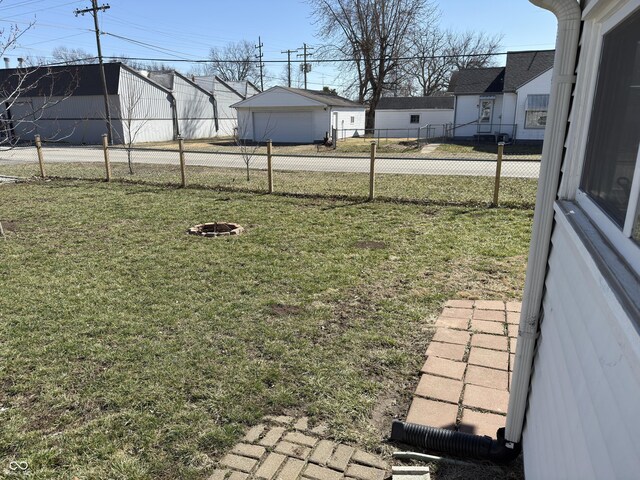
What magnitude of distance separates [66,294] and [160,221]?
3.49 meters

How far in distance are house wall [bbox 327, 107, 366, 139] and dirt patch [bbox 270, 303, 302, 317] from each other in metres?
29.1

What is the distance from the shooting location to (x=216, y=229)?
7461 mm

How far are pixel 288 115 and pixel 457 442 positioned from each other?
3238 centimetres

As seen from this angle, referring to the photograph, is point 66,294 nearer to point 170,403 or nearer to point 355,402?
point 170,403

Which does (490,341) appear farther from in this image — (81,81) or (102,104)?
(81,81)

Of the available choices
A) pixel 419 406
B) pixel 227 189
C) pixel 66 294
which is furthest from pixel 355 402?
pixel 227 189

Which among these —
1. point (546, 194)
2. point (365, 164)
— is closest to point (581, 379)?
point (546, 194)

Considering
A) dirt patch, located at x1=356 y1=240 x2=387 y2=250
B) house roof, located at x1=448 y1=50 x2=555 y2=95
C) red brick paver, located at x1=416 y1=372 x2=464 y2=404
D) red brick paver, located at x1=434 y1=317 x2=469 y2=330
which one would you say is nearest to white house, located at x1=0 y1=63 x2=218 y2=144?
house roof, located at x1=448 y1=50 x2=555 y2=95

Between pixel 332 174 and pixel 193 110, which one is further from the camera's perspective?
pixel 193 110

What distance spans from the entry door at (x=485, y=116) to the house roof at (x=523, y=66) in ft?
6.66

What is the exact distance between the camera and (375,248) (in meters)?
6.46

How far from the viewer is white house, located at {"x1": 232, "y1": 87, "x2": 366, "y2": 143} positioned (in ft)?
106

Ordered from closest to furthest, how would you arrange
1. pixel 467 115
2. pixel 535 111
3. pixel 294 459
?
pixel 294 459
pixel 535 111
pixel 467 115

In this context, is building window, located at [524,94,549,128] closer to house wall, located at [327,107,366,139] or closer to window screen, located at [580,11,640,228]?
house wall, located at [327,107,366,139]
